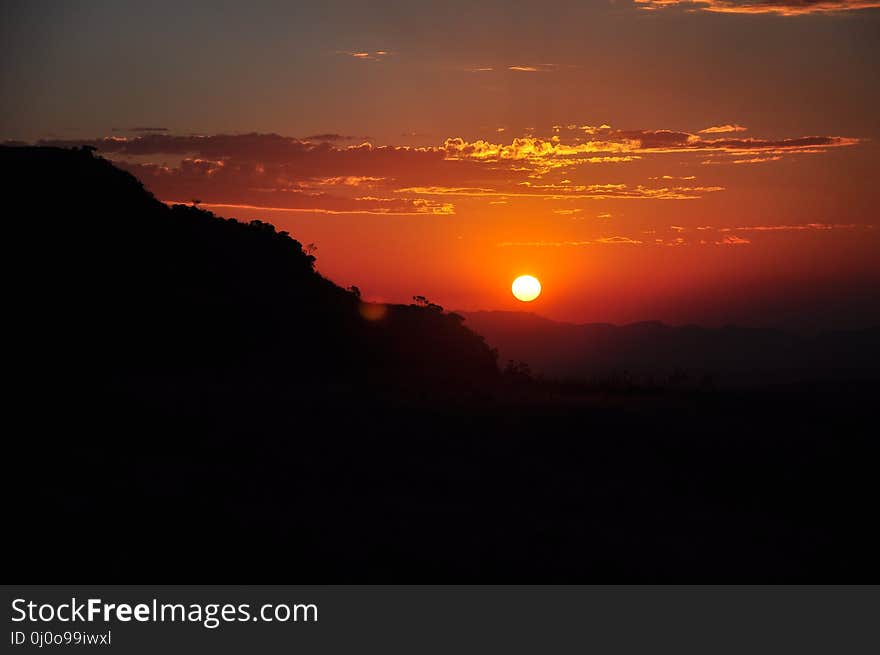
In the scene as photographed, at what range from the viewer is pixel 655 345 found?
552 feet

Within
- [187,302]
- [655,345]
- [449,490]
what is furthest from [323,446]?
[655,345]

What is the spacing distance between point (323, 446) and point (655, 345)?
15905 cm

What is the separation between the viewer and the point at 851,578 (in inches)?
423

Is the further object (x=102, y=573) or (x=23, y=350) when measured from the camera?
(x=23, y=350)

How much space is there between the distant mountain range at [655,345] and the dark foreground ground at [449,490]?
103 meters

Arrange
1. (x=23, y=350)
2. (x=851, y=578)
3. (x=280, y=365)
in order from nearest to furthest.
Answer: (x=851, y=578) < (x=23, y=350) < (x=280, y=365)

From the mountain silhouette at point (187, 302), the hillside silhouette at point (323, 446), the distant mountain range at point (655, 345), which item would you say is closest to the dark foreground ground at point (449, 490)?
the hillside silhouette at point (323, 446)

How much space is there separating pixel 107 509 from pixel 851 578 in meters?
9.13

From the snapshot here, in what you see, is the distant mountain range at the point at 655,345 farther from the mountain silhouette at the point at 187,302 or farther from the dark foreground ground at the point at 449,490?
the dark foreground ground at the point at 449,490

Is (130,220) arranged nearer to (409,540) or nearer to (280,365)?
(280,365)

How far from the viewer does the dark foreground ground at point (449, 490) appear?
10.5 metres

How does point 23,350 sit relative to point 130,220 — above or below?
below
